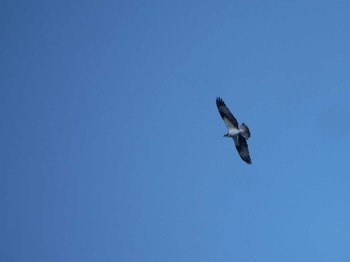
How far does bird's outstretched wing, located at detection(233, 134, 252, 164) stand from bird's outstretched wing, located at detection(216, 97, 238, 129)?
0.86 m

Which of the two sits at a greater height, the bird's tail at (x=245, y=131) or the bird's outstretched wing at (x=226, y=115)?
the bird's outstretched wing at (x=226, y=115)

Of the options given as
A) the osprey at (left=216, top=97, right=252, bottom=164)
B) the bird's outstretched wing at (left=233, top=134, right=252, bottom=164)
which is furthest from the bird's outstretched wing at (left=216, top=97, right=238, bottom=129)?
the bird's outstretched wing at (left=233, top=134, right=252, bottom=164)

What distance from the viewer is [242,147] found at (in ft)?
98.0

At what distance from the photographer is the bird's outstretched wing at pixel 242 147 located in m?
29.3

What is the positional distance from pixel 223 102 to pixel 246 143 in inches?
122

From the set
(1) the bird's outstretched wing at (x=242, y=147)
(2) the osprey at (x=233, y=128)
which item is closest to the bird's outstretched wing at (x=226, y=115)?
(2) the osprey at (x=233, y=128)

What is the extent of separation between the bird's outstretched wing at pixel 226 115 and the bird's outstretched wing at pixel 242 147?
2.84 feet

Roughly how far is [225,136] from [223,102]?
2105 millimetres

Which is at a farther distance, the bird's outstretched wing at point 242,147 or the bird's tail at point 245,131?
the bird's outstretched wing at point 242,147

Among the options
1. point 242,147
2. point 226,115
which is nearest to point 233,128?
point 226,115

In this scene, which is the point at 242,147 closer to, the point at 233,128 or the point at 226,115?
the point at 233,128

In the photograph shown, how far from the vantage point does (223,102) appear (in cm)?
2805

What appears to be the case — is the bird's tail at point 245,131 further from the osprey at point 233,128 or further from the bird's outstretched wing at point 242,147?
the bird's outstretched wing at point 242,147

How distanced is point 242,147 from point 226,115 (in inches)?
99.6
